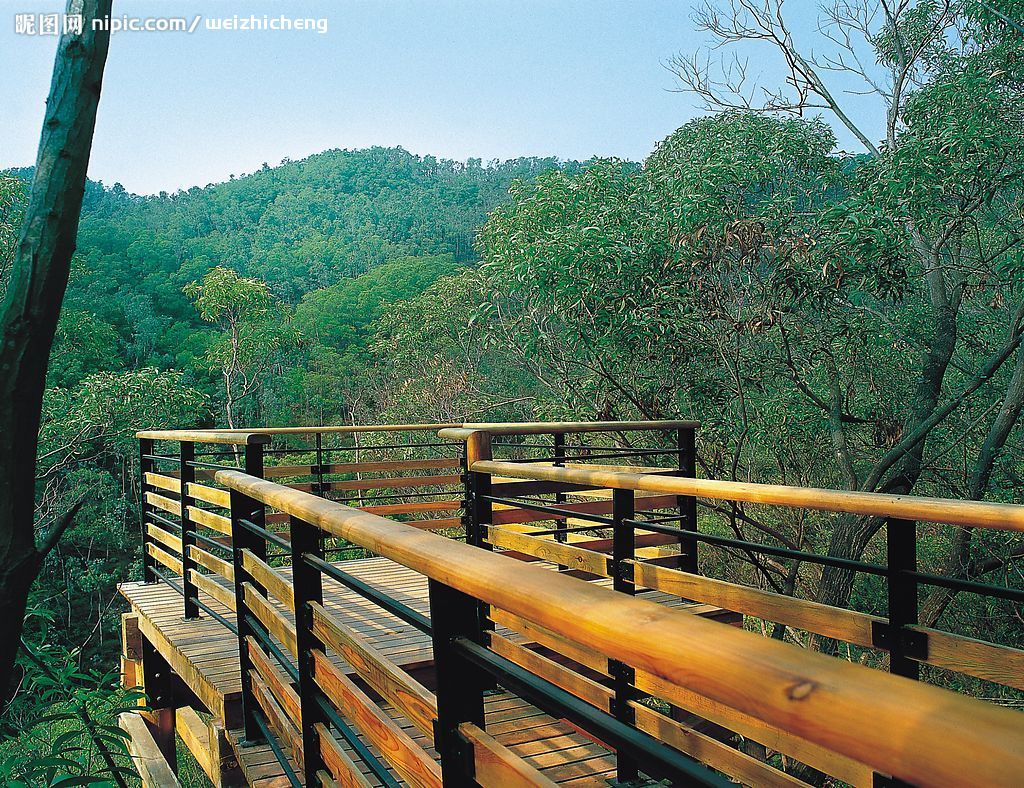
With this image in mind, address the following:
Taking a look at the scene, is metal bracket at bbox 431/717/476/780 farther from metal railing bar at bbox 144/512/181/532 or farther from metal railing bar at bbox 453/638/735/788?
metal railing bar at bbox 144/512/181/532

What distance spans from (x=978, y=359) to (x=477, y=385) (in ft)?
33.9

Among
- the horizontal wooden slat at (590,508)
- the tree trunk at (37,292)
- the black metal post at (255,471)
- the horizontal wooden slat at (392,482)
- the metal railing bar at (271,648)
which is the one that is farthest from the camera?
the horizontal wooden slat at (392,482)

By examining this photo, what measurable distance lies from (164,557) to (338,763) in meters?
3.58

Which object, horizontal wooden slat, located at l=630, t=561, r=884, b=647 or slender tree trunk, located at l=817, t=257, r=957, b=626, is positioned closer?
horizontal wooden slat, located at l=630, t=561, r=884, b=647

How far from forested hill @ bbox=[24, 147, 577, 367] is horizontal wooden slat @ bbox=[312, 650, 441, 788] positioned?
29124 millimetres

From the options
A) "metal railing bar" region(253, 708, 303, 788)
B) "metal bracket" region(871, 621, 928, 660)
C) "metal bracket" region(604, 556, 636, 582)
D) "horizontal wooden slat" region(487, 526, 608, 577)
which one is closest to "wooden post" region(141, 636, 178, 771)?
"metal railing bar" region(253, 708, 303, 788)

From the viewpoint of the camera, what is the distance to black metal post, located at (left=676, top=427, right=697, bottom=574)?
12.2 ft

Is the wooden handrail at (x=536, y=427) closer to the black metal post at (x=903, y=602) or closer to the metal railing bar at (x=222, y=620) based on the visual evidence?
the metal railing bar at (x=222, y=620)

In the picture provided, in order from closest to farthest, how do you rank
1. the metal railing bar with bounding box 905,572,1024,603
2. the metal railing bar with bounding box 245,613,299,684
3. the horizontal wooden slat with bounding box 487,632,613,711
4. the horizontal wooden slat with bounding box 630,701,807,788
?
the metal railing bar with bounding box 905,572,1024,603 → the horizontal wooden slat with bounding box 630,701,807,788 → the metal railing bar with bounding box 245,613,299,684 → the horizontal wooden slat with bounding box 487,632,613,711

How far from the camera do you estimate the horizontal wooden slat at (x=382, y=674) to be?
4.28 ft

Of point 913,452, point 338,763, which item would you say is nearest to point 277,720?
point 338,763

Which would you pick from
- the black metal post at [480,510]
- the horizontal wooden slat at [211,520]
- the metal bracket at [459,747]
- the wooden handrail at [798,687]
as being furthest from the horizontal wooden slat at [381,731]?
the black metal post at [480,510]

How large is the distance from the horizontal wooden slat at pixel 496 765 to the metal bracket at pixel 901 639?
111 centimetres

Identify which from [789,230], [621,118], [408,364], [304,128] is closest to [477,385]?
[408,364]
